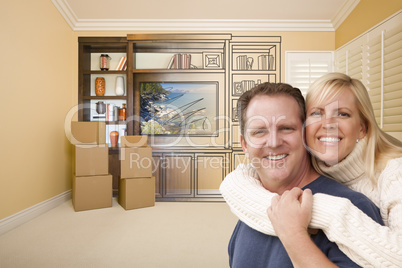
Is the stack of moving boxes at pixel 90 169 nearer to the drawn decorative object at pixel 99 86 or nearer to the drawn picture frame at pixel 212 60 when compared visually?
the drawn decorative object at pixel 99 86

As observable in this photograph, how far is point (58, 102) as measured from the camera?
143 inches

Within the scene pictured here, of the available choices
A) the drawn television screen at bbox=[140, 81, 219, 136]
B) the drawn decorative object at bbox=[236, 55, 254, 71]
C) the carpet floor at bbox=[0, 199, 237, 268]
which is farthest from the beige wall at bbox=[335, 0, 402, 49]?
the carpet floor at bbox=[0, 199, 237, 268]

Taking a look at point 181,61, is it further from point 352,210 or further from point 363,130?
point 352,210

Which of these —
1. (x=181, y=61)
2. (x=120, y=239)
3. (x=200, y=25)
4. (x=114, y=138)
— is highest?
(x=200, y=25)

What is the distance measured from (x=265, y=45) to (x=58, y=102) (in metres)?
3.35

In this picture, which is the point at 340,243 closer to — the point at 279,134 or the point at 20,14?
the point at 279,134

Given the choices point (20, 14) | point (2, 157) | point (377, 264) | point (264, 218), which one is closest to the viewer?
point (377, 264)

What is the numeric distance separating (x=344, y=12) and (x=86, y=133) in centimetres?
404

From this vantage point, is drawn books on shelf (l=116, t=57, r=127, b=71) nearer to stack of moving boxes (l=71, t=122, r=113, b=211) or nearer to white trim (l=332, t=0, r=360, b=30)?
stack of moving boxes (l=71, t=122, r=113, b=211)

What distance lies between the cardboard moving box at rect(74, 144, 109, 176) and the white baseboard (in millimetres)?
584

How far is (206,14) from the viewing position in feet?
12.9

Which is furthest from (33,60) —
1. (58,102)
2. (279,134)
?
(279,134)

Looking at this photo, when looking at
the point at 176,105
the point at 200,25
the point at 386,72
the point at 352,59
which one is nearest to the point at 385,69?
the point at 386,72

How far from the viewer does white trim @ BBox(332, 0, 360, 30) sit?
11.4ft
